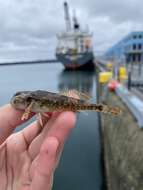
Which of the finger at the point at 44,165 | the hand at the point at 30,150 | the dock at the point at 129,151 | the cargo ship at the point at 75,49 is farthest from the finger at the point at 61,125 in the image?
the cargo ship at the point at 75,49

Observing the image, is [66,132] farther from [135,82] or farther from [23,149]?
[135,82]

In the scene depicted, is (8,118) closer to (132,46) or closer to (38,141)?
(38,141)

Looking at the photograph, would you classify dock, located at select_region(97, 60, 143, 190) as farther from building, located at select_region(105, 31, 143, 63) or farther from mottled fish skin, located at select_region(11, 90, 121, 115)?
building, located at select_region(105, 31, 143, 63)

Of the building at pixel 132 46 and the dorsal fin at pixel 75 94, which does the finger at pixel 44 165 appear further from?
the building at pixel 132 46

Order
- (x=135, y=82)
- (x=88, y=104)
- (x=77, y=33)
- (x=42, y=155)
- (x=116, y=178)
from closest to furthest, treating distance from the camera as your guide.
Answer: (x=42, y=155) → (x=88, y=104) → (x=116, y=178) → (x=135, y=82) → (x=77, y=33)

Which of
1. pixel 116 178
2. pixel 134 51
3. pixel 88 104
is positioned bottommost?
pixel 134 51

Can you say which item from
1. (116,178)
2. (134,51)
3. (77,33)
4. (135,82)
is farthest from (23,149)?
(77,33)

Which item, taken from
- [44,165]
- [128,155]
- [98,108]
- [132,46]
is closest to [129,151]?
[128,155]

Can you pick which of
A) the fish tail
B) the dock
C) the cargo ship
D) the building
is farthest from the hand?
the cargo ship
